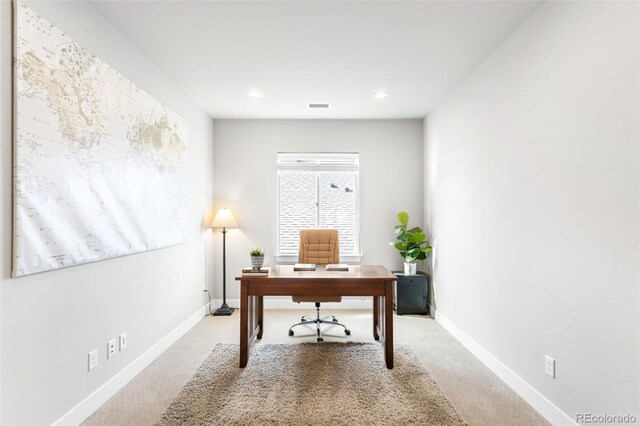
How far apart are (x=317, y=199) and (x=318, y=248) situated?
1.10m

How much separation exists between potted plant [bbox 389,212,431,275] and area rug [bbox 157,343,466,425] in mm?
1456

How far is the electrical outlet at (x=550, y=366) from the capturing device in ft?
7.02

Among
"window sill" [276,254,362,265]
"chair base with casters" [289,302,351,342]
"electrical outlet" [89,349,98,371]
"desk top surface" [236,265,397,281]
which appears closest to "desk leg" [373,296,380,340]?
"chair base with casters" [289,302,351,342]

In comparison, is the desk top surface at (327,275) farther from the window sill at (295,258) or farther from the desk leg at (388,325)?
the window sill at (295,258)

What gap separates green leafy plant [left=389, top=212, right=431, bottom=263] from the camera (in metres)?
4.45

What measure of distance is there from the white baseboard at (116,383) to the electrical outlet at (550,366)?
2.97m

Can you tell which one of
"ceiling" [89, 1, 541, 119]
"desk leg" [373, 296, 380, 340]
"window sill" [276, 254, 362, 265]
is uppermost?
"ceiling" [89, 1, 541, 119]

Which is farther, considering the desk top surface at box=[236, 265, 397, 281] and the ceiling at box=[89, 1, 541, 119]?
the desk top surface at box=[236, 265, 397, 281]

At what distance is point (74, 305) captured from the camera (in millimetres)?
2115

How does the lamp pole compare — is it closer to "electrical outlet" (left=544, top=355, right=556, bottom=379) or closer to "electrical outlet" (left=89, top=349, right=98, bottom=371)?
"electrical outlet" (left=89, top=349, right=98, bottom=371)

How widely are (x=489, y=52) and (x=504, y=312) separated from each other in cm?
216

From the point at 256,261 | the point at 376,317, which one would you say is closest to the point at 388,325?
the point at 376,317

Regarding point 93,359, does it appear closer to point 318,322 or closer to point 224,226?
point 318,322

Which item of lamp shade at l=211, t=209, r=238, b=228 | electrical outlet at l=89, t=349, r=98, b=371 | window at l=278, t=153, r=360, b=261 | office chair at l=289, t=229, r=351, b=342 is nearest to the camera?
electrical outlet at l=89, t=349, r=98, b=371
